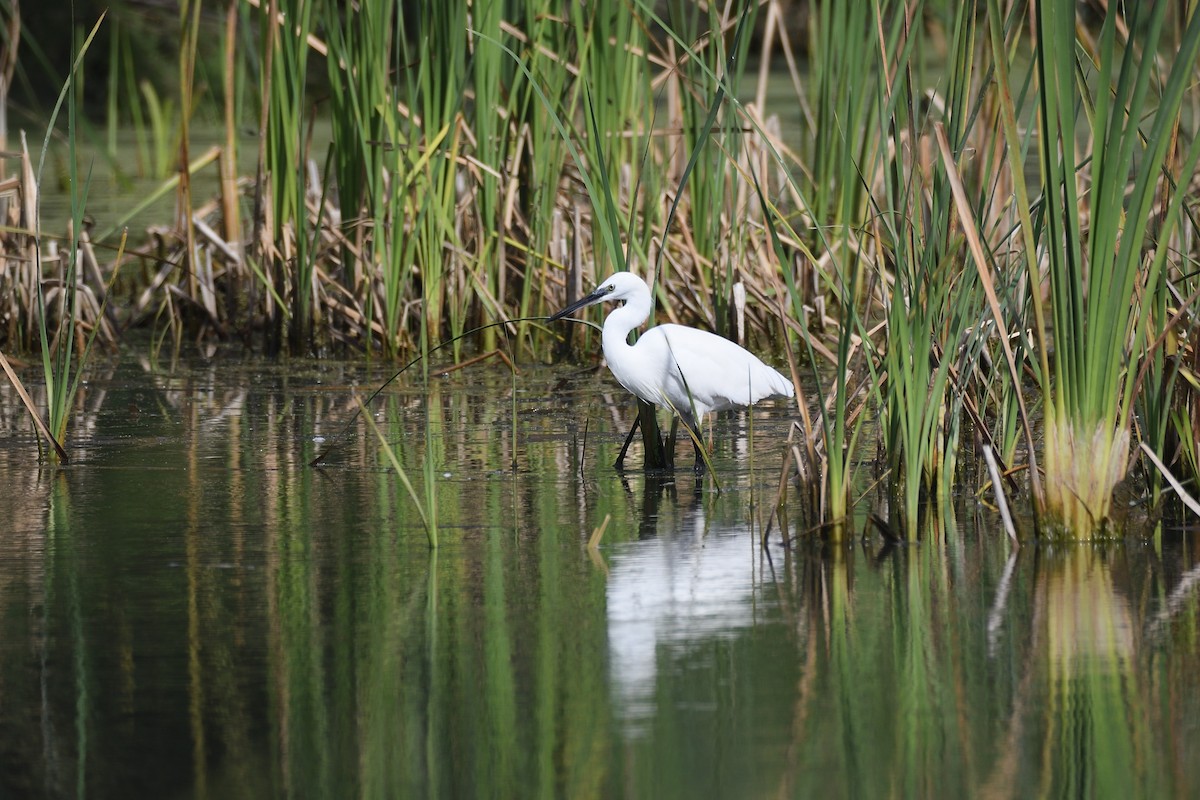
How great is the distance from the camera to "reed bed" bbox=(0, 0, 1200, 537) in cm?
385

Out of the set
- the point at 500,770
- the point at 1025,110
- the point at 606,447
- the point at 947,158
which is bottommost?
the point at 500,770

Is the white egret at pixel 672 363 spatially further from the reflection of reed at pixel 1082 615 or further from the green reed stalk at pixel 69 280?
the reflection of reed at pixel 1082 615

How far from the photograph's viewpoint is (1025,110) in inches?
508

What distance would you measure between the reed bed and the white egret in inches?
5.7

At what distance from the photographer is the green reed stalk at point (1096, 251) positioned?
11.8 feet

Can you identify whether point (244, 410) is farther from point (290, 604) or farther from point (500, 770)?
point (500, 770)

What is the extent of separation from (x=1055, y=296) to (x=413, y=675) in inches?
62.2

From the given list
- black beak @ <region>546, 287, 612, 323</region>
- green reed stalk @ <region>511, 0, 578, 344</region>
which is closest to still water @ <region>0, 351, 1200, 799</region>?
black beak @ <region>546, 287, 612, 323</region>

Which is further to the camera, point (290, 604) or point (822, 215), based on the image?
point (822, 215)

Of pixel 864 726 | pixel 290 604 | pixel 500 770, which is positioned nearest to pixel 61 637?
pixel 290 604

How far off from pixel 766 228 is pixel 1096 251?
4.49 feet

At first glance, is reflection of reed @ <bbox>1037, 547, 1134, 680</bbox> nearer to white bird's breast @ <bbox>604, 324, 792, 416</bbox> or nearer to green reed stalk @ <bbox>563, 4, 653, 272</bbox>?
white bird's breast @ <bbox>604, 324, 792, 416</bbox>

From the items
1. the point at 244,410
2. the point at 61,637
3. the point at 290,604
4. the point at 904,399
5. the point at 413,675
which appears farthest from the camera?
the point at 244,410

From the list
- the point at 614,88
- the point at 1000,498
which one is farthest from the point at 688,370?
the point at 1000,498
